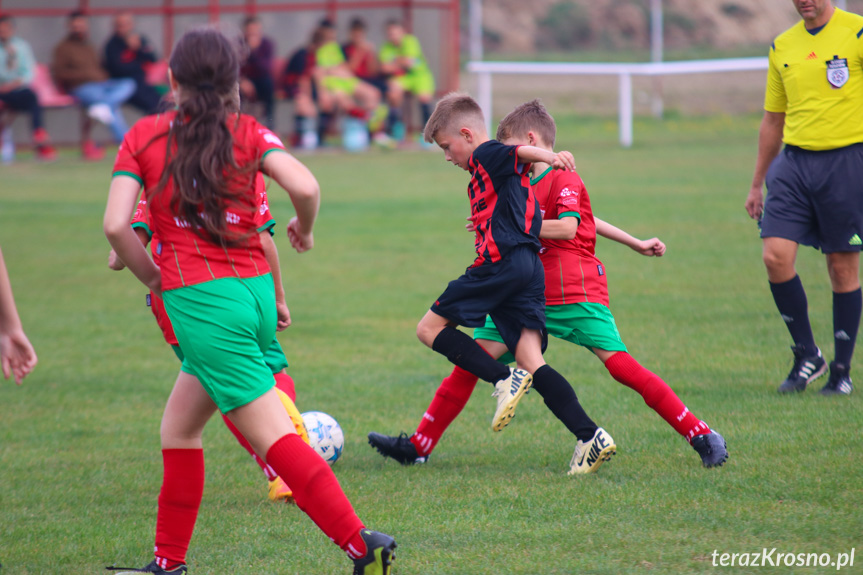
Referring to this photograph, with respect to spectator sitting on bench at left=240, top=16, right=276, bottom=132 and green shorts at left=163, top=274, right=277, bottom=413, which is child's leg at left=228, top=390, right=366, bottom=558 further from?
spectator sitting on bench at left=240, top=16, right=276, bottom=132

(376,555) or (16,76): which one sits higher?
(376,555)

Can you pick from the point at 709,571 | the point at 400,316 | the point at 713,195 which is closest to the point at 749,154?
the point at 713,195

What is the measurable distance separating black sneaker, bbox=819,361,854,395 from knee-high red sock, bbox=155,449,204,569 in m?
3.36

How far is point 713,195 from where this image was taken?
41.7ft

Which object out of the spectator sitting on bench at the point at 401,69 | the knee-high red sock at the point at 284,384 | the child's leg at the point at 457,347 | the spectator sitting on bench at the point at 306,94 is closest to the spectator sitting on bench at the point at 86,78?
the spectator sitting on bench at the point at 306,94

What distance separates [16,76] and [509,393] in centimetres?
1579

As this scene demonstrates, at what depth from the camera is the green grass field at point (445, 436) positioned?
3348 millimetres

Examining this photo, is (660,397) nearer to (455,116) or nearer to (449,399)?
(449,399)

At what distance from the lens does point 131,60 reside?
1794cm

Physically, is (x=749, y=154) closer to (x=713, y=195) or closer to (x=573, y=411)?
(x=713, y=195)

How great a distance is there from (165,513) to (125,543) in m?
0.51

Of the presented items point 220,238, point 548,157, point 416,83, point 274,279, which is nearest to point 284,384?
point 274,279

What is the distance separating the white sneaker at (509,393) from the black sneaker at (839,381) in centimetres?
204

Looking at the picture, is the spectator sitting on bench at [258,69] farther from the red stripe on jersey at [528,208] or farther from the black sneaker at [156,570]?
the black sneaker at [156,570]
